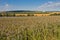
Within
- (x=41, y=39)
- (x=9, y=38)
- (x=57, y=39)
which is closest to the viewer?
(x=9, y=38)

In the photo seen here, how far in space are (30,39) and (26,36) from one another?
41 centimetres

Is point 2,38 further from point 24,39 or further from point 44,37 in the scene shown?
point 44,37

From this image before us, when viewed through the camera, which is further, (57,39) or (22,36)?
(57,39)

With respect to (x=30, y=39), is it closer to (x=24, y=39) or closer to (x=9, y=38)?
(x=24, y=39)

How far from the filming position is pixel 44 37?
7938 mm

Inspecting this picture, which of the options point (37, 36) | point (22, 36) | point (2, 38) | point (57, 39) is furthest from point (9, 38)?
point (57, 39)

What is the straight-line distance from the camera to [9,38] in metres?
7.32

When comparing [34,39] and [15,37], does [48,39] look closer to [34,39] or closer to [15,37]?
[34,39]

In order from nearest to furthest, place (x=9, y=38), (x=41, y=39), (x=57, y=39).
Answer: (x=9, y=38), (x=41, y=39), (x=57, y=39)

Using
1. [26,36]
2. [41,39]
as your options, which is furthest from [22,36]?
[41,39]

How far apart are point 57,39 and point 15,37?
2201mm

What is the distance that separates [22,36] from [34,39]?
59 cm

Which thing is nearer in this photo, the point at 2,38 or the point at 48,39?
the point at 2,38

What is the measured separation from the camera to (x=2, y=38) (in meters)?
7.43
